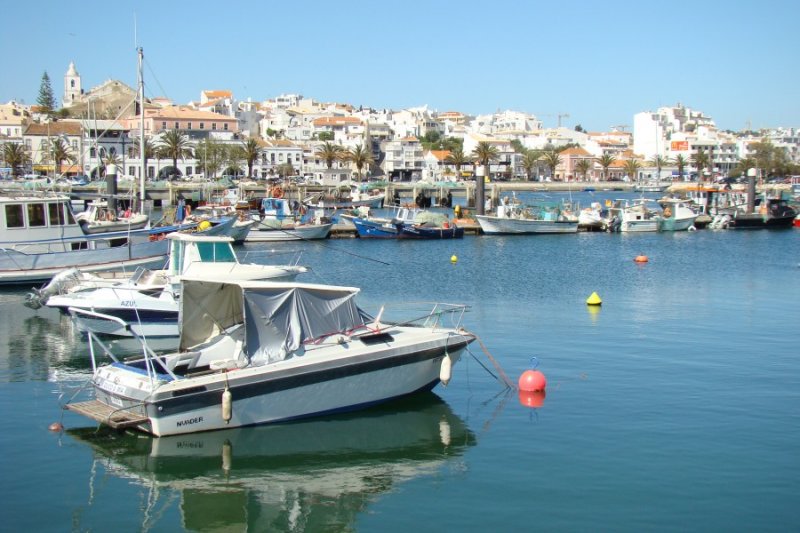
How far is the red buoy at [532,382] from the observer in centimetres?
2070

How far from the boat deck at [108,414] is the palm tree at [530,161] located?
167707mm

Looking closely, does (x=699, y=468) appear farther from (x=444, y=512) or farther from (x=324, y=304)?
(x=324, y=304)

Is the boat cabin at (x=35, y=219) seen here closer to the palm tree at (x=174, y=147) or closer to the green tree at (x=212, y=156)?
the palm tree at (x=174, y=147)

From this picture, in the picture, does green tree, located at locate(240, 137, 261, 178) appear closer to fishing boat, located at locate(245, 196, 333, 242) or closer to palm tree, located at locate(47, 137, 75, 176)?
palm tree, located at locate(47, 137, 75, 176)

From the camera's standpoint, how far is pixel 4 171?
4710 inches

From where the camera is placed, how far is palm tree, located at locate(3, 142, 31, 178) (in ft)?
398

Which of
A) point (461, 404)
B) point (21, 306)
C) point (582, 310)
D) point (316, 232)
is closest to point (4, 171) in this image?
point (316, 232)

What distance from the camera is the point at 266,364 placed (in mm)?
17766

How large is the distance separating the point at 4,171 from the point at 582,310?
353 feet

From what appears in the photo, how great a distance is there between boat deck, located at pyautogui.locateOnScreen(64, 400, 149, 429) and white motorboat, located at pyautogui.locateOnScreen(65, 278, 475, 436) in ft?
0.07

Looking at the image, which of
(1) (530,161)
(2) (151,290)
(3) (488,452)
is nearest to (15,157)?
(1) (530,161)

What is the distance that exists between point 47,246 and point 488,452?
27.8 metres

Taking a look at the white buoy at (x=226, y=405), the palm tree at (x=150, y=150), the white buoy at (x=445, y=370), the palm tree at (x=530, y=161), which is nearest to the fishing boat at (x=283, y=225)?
the white buoy at (x=445, y=370)

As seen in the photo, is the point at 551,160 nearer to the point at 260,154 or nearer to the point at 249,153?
the point at 260,154
